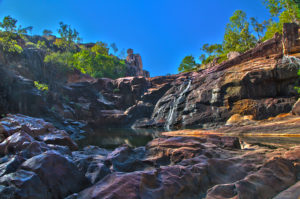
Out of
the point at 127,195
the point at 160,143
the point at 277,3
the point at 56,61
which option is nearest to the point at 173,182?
the point at 127,195

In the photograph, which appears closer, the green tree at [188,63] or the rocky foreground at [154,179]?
the rocky foreground at [154,179]

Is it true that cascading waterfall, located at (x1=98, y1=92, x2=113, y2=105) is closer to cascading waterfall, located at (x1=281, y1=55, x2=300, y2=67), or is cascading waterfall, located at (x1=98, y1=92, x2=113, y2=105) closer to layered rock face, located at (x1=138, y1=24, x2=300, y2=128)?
layered rock face, located at (x1=138, y1=24, x2=300, y2=128)

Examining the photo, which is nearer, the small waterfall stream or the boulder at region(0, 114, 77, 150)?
the boulder at region(0, 114, 77, 150)

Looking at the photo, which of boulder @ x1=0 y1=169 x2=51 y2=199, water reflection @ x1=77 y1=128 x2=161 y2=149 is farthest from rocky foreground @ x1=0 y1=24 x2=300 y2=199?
water reflection @ x1=77 y1=128 x2=161 y2=149

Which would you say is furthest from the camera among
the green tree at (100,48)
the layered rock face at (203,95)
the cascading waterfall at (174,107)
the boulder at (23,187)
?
the green tree at (100,48)

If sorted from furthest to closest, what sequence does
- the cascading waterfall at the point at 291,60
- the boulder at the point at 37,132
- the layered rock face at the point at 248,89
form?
the layered rock face at the point at 248,89
the cascading waterfall at the point at 291,60
the boulder at the point at 37,132

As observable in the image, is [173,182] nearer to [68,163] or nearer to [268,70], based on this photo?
[68,163]

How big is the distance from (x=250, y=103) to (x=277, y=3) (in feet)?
105

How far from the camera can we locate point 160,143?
23.2ft

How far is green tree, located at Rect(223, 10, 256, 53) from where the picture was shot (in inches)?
1785

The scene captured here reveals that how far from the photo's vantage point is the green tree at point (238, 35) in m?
45.3

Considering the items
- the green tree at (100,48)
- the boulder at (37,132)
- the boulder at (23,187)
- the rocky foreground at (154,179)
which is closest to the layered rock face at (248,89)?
the boulder at (37,132)

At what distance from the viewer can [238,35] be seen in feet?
153

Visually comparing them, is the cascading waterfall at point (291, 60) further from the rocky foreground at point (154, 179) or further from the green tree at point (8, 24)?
the green tree at point (8, 24)
